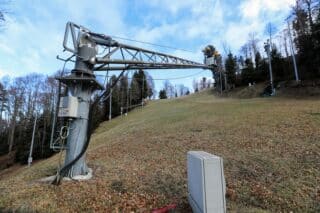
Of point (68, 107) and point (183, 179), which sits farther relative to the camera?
point (68, 107)

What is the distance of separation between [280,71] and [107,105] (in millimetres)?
28282

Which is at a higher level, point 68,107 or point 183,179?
point 68,107

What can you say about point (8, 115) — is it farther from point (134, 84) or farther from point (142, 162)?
point (142, 162)

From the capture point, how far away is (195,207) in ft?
15.1

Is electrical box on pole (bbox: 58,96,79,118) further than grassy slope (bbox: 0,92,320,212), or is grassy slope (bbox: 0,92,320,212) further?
electrical box on pole (bbox: 58,96,79,118)

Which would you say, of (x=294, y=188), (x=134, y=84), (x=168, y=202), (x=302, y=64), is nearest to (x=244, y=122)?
(x=294, y=188)

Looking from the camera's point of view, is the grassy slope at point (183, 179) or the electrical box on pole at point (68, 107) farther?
the electrical box on pole at point (68, 107)

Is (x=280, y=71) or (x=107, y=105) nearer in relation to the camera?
(x=280, y=71)

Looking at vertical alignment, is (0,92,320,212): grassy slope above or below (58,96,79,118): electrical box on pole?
below

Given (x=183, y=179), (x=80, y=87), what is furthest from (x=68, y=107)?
(x=183, y=179)

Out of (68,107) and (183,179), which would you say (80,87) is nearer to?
(68,107)

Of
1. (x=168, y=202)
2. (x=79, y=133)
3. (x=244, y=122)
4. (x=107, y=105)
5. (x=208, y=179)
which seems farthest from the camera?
(x=107, y=105)

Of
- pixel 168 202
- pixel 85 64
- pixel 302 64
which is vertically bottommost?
pixel 168 202

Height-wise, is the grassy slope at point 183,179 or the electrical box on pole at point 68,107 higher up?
the electrical box on pole at point 68,107
